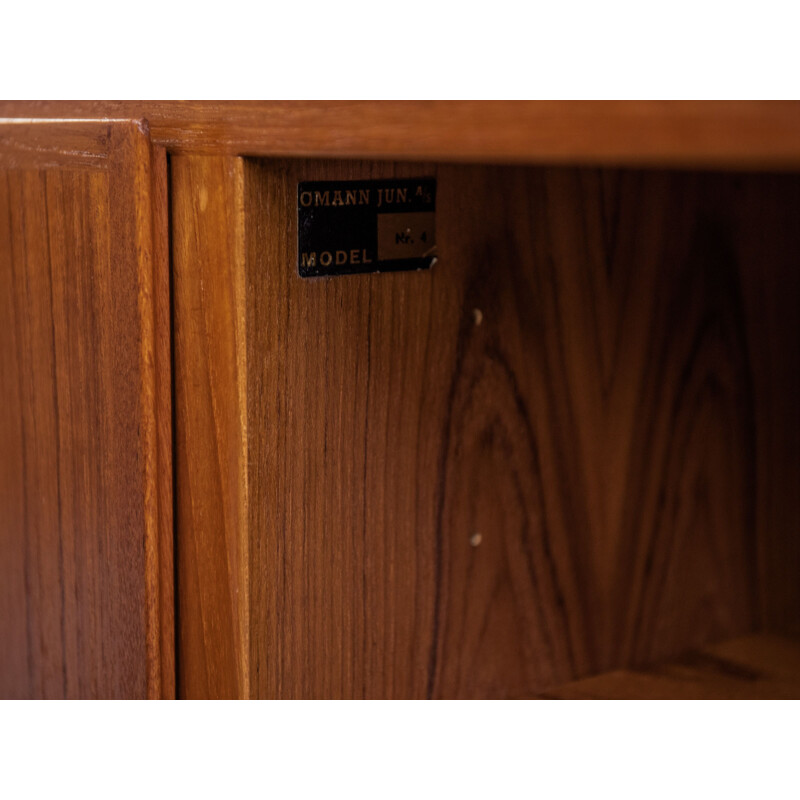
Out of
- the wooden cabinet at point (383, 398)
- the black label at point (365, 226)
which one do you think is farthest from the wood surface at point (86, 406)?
the black label at point (365, 226)

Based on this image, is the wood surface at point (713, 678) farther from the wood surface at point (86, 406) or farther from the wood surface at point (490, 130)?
the wood surface at point (490, 130)

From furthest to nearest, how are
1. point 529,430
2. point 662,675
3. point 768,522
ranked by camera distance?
point 768,522 < point 662,675 < point 529,430

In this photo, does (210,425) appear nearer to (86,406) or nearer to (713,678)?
(86,406)

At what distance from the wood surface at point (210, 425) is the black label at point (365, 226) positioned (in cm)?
6

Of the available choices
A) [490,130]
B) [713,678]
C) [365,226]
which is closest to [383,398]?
[365,226]

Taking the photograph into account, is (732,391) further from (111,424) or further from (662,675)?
(111,424)

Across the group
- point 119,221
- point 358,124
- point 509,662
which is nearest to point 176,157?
point 119,221

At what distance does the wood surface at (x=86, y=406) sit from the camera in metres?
0.97

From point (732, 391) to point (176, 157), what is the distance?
2.11ft

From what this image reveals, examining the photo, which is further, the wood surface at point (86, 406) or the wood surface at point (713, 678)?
the wood surface at point (713, 678)

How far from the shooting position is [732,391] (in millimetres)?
1366

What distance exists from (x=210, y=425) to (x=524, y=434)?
0.33 meters

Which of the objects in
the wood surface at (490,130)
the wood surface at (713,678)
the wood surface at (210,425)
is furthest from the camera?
the wood surface at (713,678)

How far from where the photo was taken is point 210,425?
979mm
